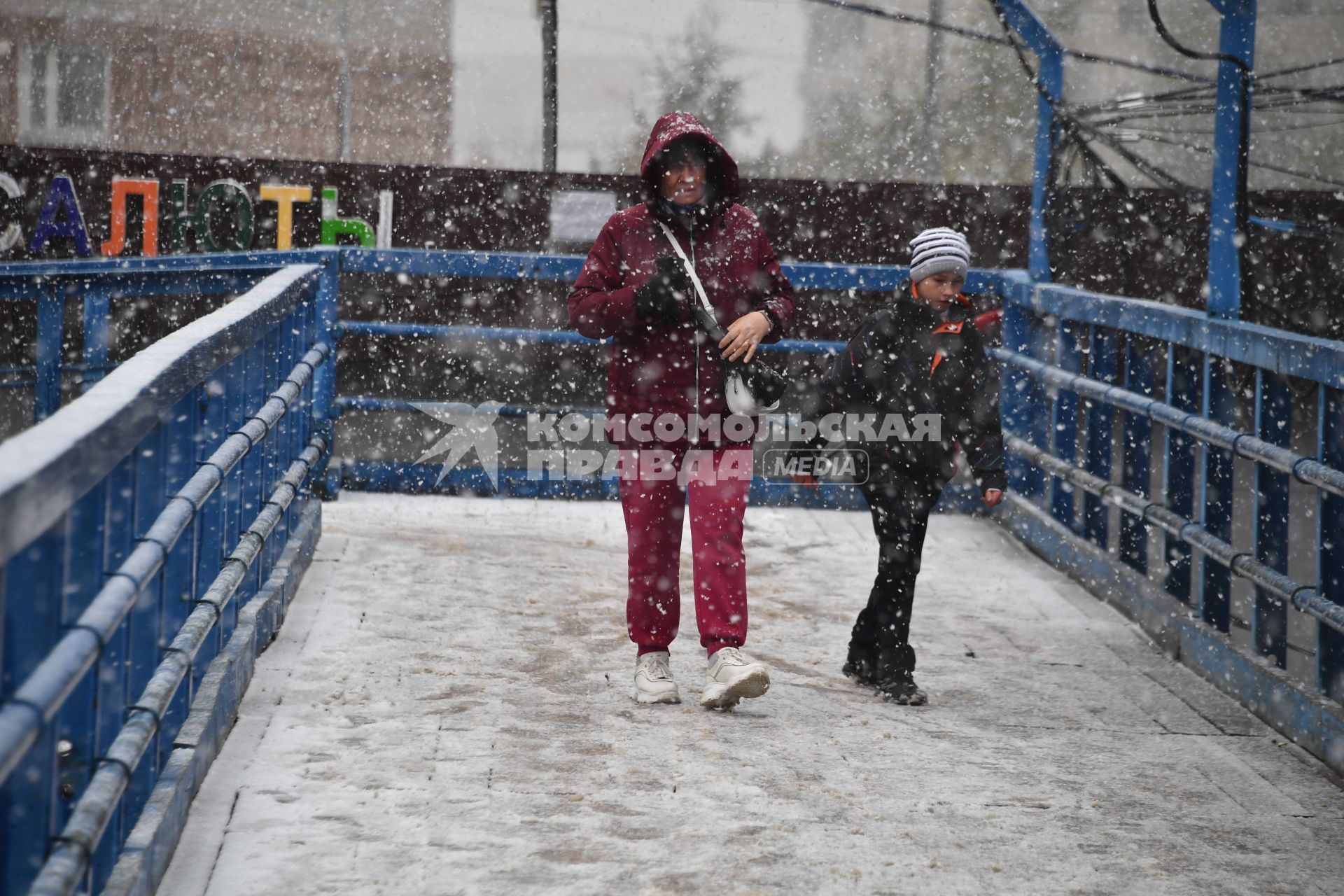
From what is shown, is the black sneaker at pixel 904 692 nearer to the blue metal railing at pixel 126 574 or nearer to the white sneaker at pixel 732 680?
the white sneaker at pixel 732 680

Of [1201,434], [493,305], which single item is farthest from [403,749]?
[493,305]

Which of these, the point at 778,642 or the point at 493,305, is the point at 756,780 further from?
the point at 493,305

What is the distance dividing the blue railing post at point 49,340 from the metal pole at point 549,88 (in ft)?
24.0

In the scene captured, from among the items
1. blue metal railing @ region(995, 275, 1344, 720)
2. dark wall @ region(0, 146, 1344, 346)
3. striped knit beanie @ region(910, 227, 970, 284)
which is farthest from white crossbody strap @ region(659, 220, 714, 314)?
dark wall @ region(0, 146, 1344, 346)

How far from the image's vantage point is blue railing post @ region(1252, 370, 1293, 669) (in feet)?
16.6

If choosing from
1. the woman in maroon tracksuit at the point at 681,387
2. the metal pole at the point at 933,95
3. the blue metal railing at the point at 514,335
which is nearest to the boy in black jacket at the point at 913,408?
the woman in maroon tracksuit at the point at 681,387

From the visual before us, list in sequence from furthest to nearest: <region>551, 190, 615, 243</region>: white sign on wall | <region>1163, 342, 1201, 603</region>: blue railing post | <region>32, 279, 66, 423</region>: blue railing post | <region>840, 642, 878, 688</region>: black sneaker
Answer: <region>551, 190, 615, 243</region>: white sign on wall
<region>32, 279, 66, 423</region>: blue railing post
<region>1163, 342, 1201, 603</region>: blue railing post
<region>840, 642, 878, 688</region>: black sneaker

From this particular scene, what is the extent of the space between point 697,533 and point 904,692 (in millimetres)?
864

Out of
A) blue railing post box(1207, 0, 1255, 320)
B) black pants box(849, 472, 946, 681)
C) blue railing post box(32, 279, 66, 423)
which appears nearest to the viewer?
black pants box(849, 472, 946, 681)

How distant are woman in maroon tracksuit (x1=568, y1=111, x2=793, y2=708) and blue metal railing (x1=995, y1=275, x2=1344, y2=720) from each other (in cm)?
156

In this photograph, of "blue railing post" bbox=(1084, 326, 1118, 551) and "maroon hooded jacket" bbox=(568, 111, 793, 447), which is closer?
"maroon hooded jacket" bbox=(568, 111, 793, 447)

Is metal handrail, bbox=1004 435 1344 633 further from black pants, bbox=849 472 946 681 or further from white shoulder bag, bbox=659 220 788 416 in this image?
white shoulder bag, bbox=659 220 788 416

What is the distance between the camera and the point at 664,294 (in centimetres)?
469

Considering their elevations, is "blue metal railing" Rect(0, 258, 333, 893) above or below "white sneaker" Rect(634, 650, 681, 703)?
above
